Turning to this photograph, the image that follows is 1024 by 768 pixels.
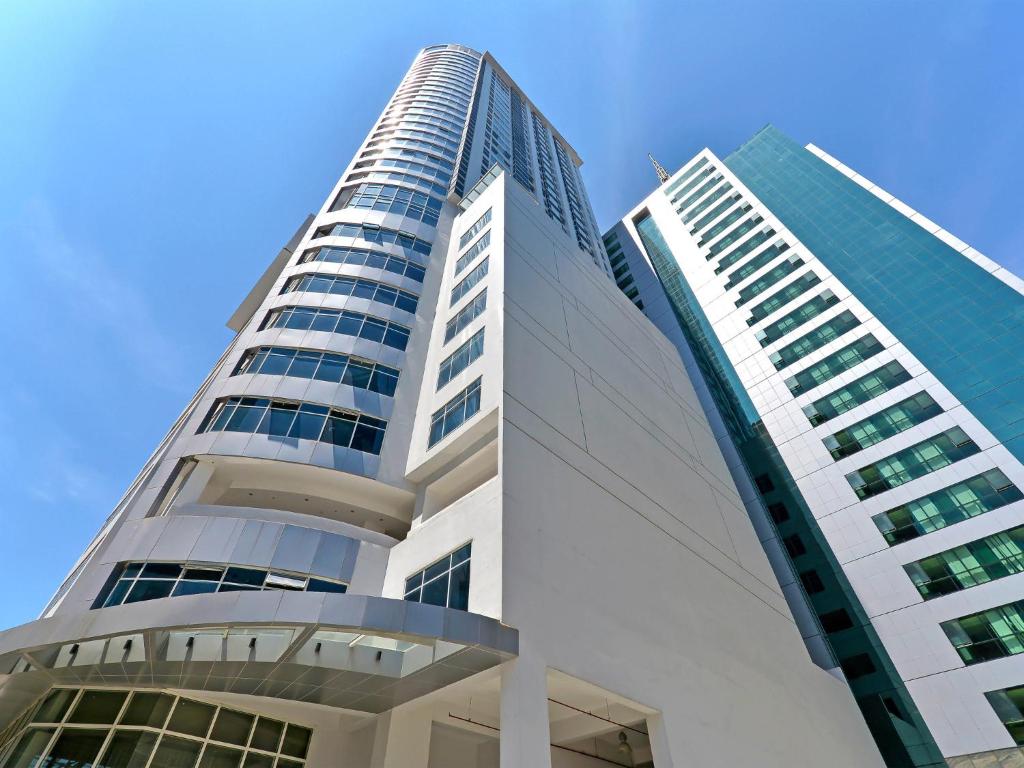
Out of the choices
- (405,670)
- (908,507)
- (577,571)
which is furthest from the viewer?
(908,507)

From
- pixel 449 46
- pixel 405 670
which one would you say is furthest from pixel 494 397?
pixel 449 46

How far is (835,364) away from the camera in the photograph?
41.6m

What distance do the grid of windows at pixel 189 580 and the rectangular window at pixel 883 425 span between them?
35822 mm

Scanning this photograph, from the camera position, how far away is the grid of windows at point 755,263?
2040 inches

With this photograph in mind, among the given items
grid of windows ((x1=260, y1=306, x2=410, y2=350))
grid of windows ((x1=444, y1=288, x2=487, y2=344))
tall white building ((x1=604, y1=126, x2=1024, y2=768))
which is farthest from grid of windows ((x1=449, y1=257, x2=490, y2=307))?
tall white building ((x1=604, y1=126, x2=1024, y2=768))

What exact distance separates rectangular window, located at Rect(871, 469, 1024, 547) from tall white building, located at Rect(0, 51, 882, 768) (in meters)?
13.6

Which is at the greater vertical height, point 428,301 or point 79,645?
point 428,301

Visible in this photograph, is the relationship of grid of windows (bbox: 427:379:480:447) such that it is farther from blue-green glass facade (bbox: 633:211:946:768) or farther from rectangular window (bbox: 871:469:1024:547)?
rectangular window (bbox: 871:469:1024:547)

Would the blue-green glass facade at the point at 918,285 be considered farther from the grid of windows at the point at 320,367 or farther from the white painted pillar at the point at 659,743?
the grid of windows at the point at 320,367

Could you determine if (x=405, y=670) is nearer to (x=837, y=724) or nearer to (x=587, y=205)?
(x=837, y=724)

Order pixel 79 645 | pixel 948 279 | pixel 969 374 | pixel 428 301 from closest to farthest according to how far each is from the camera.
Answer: pixel 79 645 < pixel 428 301 < pixel 969 374 < pixel 948 279

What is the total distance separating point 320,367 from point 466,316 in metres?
6.97

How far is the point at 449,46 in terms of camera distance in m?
85.8

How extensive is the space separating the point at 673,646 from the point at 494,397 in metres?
9.17
